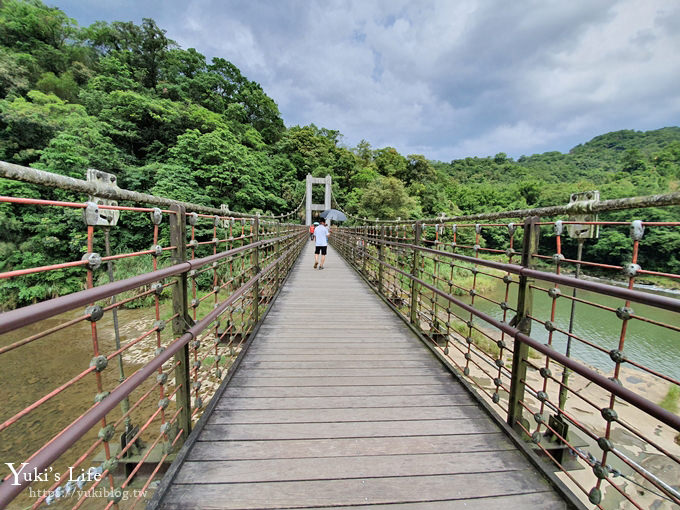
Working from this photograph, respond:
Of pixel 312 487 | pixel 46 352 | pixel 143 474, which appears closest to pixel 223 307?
pixel 143 474

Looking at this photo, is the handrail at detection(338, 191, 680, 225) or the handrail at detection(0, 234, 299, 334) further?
the handrail at detection(338, 191, 680, 225)

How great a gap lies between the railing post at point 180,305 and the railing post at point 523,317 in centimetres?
163

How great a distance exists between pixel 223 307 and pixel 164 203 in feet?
2.15

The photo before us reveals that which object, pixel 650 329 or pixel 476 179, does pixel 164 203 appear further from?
pixel 476 179

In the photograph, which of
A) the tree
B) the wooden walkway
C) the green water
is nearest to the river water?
the green water

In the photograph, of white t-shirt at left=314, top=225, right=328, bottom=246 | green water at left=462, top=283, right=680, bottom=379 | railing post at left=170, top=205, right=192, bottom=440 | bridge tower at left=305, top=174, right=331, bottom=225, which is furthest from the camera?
bridge tower at left=305, top=174, right=331, bottom=225

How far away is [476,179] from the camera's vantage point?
143 feet

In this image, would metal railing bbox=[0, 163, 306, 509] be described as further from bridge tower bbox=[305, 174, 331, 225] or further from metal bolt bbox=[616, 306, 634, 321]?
bridge tower bbox=[305, 174, 331, 225]

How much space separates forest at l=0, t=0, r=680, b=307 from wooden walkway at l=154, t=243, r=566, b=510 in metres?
12.0

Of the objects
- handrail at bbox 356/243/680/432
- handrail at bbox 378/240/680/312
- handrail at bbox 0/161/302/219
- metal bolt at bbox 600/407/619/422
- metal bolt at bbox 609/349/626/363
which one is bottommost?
metal bolt at bbox 600/407/619/422

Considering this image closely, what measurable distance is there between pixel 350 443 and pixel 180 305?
40.9 inches

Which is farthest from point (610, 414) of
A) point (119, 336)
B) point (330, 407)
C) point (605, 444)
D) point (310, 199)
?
point (310, 199)

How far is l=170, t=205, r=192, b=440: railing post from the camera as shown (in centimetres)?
133

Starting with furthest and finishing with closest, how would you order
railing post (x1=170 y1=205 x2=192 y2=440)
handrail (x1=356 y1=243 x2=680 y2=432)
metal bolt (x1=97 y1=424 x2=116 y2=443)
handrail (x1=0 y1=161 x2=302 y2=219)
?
1. railing post (x1=170 y1=205 x2=192 y2=440)
2. metal bolt (x1=97 y1=424 x2=116 y2=443)
3. handrail (x1=356 y1=243 x2=680 y2=432)
4. handrail (x1=0 y1=161 x2=302 y2=219)
